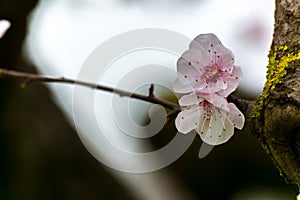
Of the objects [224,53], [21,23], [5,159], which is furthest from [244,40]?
[224,53]

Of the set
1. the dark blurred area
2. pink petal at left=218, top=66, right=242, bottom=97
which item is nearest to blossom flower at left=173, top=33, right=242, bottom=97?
pink petal at left=218, top=66, right=242, bottom=97

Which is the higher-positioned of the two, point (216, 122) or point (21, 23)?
point (216, 122)

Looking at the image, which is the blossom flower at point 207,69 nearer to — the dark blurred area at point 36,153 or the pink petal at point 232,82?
the pink petal at point 232,82

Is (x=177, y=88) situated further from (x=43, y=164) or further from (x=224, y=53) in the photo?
(x=43, y=164)

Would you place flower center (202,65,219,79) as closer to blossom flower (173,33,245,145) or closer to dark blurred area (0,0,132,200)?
blossom flower (173,33,245,145)

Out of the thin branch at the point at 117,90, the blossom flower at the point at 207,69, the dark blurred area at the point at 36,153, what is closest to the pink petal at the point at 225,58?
the blossom flower at the point at 207,69

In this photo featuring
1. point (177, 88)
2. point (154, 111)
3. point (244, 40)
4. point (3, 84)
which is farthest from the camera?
point (244, 40)
